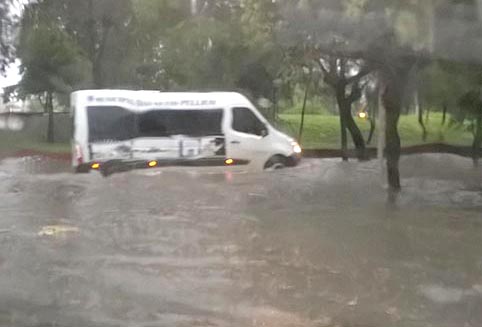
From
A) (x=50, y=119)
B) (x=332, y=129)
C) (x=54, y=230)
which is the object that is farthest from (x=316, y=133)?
(x=54, y=230)

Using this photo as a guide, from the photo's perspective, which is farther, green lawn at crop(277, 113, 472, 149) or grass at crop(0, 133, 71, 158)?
green lawn at crop(277, 113, 472, 149)

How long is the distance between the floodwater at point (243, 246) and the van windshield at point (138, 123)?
0.26 m

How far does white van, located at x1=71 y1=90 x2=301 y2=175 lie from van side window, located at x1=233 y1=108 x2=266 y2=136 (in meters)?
0.01

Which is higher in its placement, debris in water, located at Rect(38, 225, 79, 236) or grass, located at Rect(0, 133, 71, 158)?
grass, located at Rect(0, 133, 71, 158)

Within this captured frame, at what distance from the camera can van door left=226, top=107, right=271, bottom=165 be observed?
5.70 m

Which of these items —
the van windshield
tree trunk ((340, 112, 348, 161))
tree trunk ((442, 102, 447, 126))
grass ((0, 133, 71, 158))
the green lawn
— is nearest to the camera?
the van windshield

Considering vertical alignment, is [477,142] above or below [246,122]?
below

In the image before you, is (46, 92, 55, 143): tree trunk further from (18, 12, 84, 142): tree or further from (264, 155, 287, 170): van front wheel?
(264, 155, 287, 170): van front wheel

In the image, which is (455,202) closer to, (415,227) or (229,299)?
(415,227)

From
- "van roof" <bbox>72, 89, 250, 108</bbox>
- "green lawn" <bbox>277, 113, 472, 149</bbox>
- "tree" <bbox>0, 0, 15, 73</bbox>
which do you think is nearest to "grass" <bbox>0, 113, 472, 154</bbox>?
"green lawn" <bbox>277, 113, 472, 149</bbox>

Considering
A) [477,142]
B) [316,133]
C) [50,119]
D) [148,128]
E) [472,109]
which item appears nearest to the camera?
[148,128]

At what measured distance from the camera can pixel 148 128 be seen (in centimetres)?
551

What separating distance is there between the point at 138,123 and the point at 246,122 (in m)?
0.70

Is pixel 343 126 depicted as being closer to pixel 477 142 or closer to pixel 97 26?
pixel 477 142
